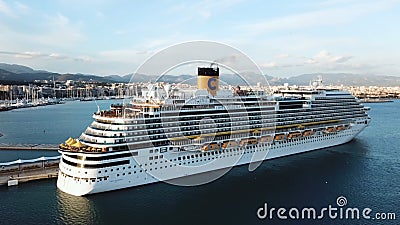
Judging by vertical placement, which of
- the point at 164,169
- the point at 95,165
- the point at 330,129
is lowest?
the point at 164,169

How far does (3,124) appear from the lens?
155 ft

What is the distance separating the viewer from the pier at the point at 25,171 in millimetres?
19172

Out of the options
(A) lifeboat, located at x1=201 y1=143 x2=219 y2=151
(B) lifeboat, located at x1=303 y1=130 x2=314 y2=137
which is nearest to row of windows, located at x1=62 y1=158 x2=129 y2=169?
(A) lifeboat, located at x1=201 y1=143 x2=219 y2=151

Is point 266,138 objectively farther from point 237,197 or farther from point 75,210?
point 75,210

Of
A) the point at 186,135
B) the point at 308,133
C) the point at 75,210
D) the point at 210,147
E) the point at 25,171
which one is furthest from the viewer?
the point at 308,133

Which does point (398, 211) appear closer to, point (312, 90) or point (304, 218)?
point (304, 218)

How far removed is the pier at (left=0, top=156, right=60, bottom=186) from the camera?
19.2 meters

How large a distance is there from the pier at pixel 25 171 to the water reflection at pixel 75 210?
11.0 ft

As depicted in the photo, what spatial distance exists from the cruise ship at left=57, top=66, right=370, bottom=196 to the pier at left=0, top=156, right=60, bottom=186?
2561mm

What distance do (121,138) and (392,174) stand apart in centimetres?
1761

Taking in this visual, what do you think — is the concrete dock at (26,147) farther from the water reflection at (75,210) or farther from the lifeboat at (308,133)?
the lifeboat at (308,133)

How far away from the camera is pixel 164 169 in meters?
19.0

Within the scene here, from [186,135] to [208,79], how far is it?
5.36 meters

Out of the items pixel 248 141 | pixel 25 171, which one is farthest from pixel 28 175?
pixel 248 141
